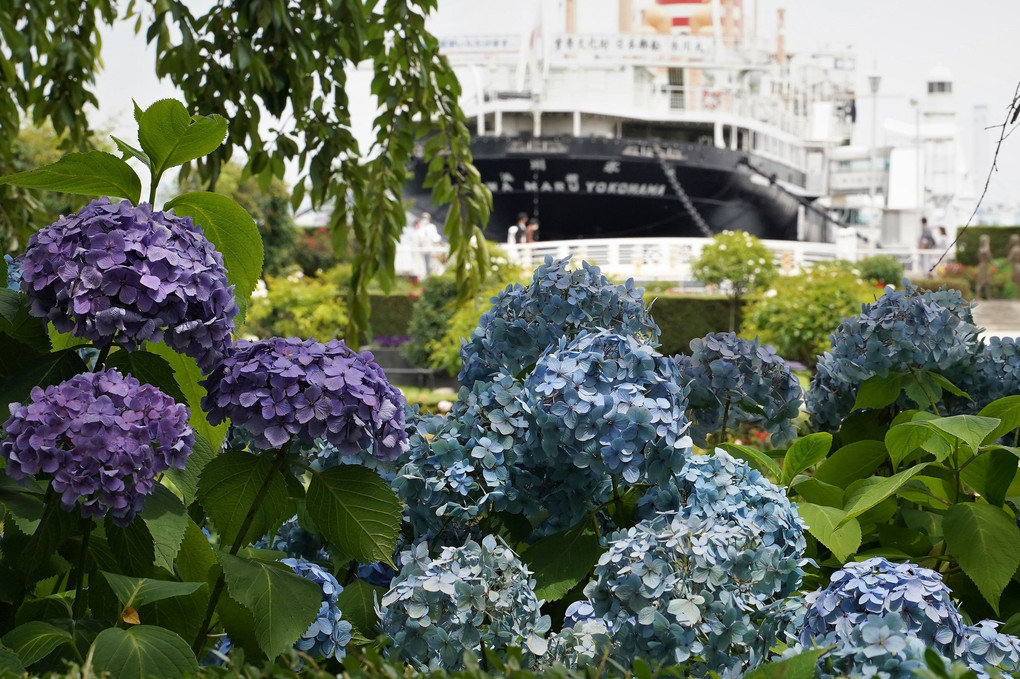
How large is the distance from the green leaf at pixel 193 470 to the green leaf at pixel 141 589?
133 millimetres

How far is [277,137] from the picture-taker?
3045 mm

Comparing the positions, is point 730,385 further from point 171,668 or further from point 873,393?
point 171,668

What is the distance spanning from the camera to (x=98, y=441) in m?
0.88

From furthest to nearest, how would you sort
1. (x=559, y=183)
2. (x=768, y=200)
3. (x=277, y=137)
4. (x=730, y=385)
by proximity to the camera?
(x=768, y=200) → (x=559, y=183) → (x=277, y=137) → (x=730, y=385)

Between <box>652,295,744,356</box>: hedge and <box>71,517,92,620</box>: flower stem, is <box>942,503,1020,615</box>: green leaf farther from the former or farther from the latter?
<box>652,295,744,356</box>: hedge

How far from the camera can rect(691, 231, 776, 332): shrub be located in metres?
17.3

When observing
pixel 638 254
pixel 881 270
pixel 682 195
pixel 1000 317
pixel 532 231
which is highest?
pixel 682 195

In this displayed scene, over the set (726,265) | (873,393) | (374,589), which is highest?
(873,393)

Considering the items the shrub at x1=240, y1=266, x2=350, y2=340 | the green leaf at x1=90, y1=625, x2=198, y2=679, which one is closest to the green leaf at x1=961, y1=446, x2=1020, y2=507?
the green leaf at x1=90, y1=625, x2=198, y2=679

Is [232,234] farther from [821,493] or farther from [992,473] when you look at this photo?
[992,473]

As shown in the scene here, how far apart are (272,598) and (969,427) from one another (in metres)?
0.83

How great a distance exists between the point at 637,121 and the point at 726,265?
15.1m

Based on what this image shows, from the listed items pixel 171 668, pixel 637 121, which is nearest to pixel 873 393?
pixel 171 668

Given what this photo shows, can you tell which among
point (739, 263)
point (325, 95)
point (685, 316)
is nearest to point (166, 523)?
point (325, 95)
